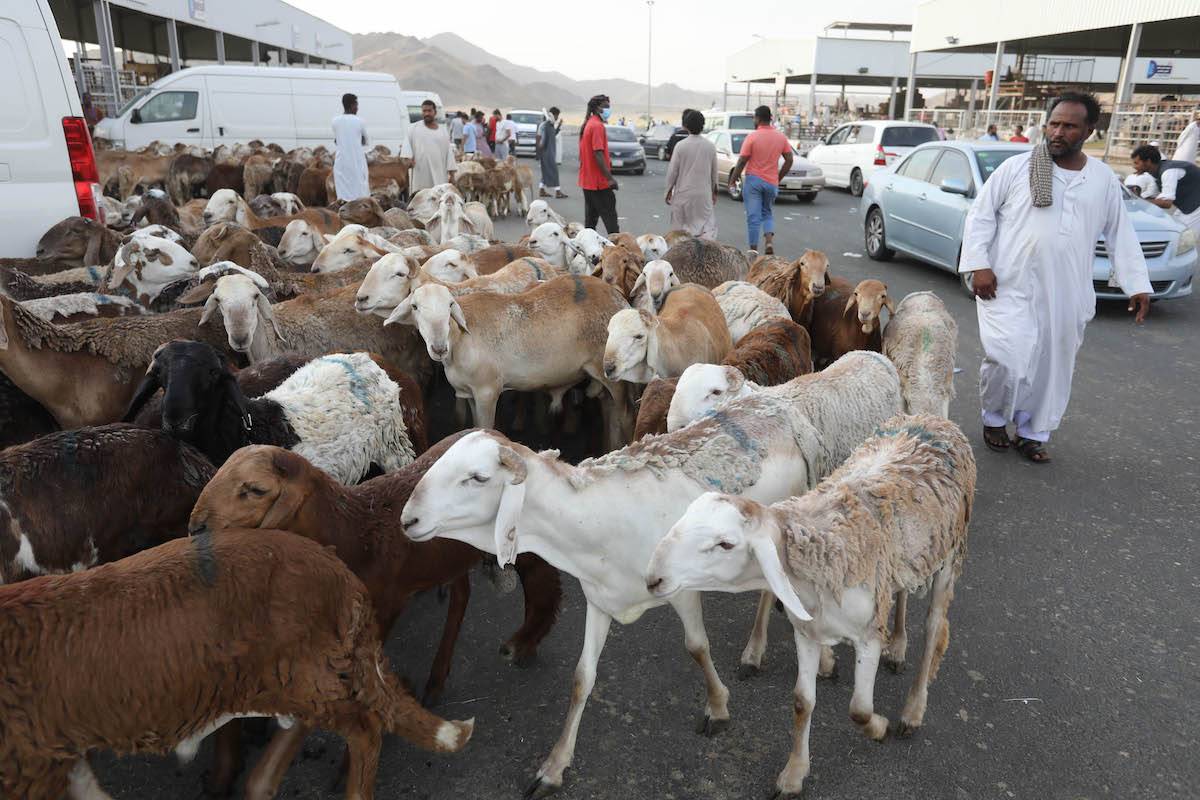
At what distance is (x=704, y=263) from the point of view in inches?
297

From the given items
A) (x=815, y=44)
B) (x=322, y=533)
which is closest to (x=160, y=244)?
(x=322, y=533)

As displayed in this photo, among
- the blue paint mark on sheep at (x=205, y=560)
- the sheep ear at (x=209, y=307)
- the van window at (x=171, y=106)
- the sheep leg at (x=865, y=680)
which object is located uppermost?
the van window at (x=171, y=106)

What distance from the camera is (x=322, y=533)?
108 inches

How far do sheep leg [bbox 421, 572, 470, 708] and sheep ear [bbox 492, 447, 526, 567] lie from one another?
789 mm

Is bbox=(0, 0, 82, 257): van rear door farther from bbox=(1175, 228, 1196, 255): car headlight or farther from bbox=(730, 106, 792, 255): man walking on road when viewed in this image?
bbox=(1175, 228, 1196, 255): car headlight

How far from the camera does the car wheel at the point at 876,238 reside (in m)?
12.5

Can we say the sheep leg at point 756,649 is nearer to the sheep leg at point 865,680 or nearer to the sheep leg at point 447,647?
the sheep leg at point 865,680

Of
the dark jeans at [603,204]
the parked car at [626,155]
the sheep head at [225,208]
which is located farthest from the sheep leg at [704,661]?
the parked car at [626,155]

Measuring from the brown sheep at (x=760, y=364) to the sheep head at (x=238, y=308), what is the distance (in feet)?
7.80

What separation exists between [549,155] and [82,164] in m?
15.1

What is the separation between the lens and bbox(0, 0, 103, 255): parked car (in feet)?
17.4

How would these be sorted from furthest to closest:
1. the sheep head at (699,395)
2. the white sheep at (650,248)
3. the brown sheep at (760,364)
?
1. the white sheep at (650,248)
2. the brown sheep at (760,364)
3. the sheep head at (699,395)

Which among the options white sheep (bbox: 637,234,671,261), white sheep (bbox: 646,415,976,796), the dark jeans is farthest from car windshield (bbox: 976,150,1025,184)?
white sheep (bbox: 646,415,976,796)

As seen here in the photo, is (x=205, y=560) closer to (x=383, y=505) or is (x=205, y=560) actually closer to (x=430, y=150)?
(x=383, y=505)
